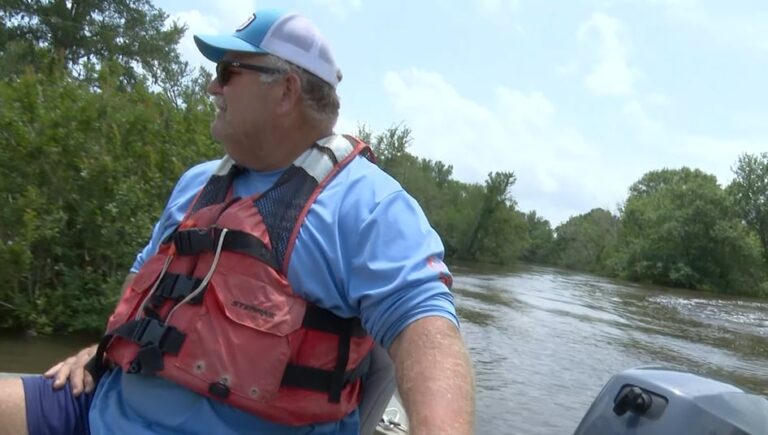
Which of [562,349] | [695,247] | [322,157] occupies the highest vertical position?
[695,247]

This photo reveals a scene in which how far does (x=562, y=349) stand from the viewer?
A: 41.9ft

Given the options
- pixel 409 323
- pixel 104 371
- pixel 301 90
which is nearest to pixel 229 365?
pixel 409 323

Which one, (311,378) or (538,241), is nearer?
(311,378)

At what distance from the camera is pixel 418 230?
5.91 ft

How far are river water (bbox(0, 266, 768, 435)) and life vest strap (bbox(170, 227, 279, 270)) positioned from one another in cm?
333

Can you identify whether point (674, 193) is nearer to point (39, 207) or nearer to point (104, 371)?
point (39, 207)

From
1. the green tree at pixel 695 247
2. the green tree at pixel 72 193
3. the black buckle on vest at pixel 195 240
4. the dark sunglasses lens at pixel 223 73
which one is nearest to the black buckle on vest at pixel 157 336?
the black buckle on vest at pixel 195 240

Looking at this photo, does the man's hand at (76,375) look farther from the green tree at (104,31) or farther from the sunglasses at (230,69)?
the green tree at (104,31)

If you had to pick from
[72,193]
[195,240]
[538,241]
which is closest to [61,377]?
[195,240]

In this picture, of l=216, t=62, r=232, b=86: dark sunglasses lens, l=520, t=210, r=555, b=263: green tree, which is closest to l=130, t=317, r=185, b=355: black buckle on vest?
l=216, t=62, r=232, b=86: dark sunglasses lens

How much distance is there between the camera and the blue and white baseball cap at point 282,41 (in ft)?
6.61

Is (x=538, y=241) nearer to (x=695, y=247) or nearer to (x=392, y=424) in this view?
(x=695, y=247)

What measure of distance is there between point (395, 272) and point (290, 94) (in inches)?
23.4

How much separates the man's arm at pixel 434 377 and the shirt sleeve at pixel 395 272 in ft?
0.11
